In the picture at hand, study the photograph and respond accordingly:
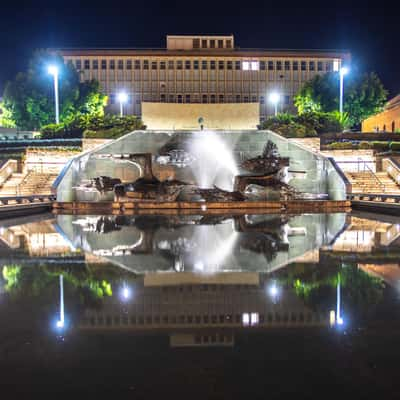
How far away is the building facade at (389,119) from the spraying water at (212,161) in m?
30.5

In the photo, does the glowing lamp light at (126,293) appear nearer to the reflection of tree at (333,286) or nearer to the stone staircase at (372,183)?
the reflection of tree at (333,286)

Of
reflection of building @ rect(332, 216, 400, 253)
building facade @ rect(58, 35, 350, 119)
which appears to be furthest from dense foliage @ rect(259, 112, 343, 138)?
building facade @ rect(58, 35, 350, 119)

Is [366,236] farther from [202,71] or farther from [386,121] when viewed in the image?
[202,71]

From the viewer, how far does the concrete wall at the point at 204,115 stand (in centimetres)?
3800

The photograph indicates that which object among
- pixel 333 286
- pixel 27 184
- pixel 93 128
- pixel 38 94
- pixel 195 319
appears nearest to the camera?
pixel 195 319

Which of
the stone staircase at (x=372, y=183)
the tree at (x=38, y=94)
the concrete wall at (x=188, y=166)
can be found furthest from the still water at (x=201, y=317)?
the tree at (x=38, y=94)

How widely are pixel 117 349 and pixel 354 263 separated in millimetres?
4926

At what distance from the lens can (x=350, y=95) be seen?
41531 millimetres

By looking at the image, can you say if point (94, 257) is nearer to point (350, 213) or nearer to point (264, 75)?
point (350, 213)

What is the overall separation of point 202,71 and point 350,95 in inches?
931

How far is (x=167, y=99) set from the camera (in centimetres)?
6022

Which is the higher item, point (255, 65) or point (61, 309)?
point (255, 65)

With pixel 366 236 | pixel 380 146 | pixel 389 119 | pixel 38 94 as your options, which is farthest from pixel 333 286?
pixel 389 119

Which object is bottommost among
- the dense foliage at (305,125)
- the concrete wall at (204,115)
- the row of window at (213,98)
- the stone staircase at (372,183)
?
the stone staircase at (372,183)
